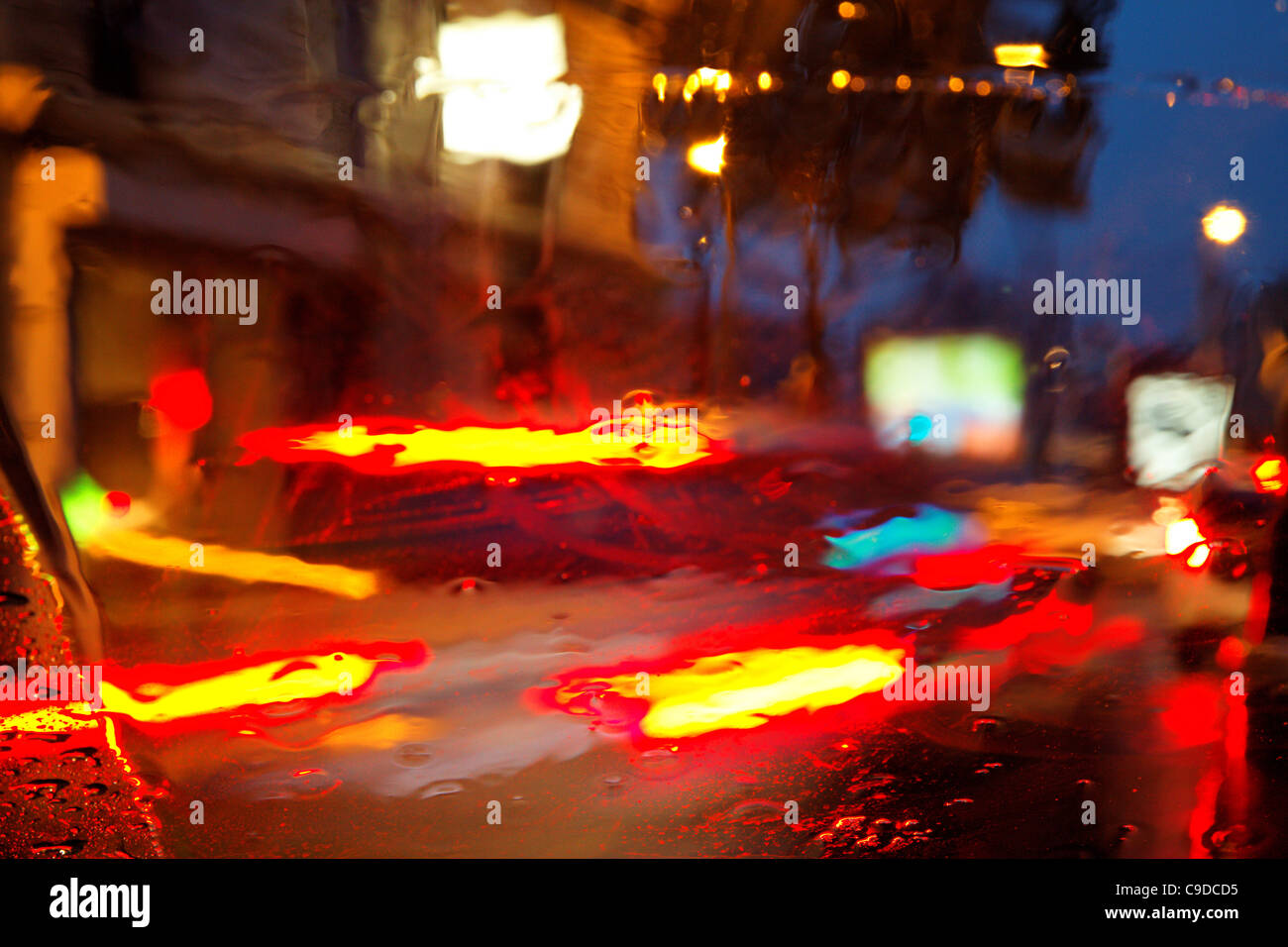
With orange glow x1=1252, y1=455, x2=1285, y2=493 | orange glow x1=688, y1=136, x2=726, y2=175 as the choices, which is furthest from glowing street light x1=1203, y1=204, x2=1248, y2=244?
orange glow x1=688, y1=136, x2=726, y2=175

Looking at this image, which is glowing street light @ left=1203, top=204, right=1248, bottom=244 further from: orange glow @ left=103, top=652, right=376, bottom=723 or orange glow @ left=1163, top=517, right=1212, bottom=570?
orange glow @ left=103, top=652, right=376, bottom=723

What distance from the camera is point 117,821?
5.31ft

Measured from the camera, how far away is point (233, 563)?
167 cm

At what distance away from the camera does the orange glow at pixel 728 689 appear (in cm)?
169

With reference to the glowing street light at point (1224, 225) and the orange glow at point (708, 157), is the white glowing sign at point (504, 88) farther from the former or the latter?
the glowing street light at point (1224, 225)

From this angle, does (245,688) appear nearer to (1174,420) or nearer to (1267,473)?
(1174,420)

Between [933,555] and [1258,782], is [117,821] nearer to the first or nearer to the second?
[933,555]

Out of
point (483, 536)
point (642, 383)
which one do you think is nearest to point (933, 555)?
point (642, 383)

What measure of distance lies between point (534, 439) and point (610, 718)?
24.7 inches

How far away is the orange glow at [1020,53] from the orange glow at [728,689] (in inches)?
52.6

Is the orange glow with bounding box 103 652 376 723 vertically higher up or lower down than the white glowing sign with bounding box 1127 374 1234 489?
lower down

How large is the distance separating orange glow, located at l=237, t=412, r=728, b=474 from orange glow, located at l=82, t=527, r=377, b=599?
21cm

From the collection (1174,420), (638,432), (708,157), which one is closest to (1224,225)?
(1174,420)

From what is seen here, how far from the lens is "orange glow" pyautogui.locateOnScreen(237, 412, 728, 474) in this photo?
65.7 inches
